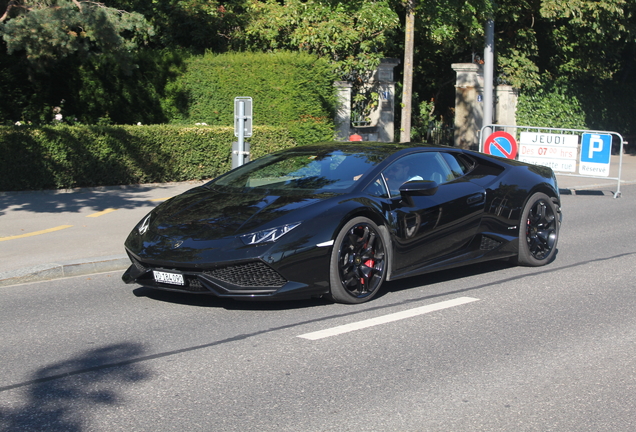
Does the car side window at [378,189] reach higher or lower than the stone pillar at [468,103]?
lower

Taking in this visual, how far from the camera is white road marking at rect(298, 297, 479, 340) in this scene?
5539mm

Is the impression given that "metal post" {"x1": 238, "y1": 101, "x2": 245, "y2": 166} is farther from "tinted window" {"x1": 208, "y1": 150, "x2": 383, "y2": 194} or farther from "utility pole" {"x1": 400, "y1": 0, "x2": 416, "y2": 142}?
"utility pole" {"x1": 400, "y1": 0, "x2": 416, "y2": 142}

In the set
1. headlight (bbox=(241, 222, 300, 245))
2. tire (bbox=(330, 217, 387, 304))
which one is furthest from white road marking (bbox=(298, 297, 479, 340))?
headlight (bbox=(241, 222, 300, 245))

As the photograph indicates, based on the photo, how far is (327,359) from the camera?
16.4 ft

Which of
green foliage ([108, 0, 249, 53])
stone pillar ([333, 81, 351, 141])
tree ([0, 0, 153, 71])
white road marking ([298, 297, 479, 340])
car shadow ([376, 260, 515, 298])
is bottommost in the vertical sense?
car shadow ([376, 260, 515, 298])

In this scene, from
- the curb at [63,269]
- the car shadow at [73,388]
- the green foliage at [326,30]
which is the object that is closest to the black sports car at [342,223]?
the car shadow at [73,388]

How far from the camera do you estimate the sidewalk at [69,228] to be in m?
7.98

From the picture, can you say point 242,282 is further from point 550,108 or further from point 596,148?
point 550,108

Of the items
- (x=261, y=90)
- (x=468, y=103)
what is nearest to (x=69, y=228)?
(x=261, y=90)

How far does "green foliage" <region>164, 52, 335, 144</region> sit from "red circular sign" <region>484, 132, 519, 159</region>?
14.5 ft

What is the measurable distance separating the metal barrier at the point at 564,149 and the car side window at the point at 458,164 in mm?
7734

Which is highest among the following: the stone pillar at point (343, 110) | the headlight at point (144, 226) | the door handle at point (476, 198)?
the stone pillar at point (343, 110)

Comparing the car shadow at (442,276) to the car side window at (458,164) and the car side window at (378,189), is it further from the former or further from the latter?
the car side window at (458,164)

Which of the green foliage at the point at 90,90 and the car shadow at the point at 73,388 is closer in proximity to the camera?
the car shadow at the point at 73,388
